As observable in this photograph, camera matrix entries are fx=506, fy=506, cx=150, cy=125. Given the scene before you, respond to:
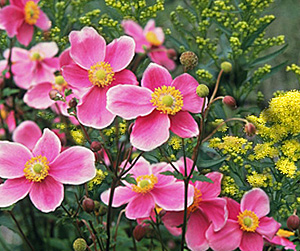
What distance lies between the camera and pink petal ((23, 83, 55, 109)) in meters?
0.79

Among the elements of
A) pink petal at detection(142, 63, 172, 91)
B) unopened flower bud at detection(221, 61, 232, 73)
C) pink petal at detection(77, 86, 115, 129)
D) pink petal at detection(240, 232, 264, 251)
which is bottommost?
pink petal at detection(240, 232, 264, 251)

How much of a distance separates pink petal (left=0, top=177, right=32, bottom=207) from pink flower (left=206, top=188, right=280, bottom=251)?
0.24m

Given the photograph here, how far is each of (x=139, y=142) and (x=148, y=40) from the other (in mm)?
301

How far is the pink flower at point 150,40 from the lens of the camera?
784mm

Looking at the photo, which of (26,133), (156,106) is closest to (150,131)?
(156,106)

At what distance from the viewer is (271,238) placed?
67 centimetres

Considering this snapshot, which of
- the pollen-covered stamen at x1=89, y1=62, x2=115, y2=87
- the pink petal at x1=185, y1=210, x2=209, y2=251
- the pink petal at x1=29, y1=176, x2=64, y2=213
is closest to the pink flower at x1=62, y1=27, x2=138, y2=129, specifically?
the pollen-covered stamen at x1=89, y1=62, x2=115, y2=87

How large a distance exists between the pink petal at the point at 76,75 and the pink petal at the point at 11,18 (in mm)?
175

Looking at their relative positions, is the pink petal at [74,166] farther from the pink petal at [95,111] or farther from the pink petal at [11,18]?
the pink petal at [11,18]

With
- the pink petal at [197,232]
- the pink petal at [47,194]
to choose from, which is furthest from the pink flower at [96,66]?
the pink petal at [197,232]

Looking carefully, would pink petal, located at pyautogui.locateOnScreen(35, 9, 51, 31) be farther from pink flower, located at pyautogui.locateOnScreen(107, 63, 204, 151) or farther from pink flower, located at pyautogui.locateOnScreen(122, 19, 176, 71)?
pink flower, located at pyautogui.locateOnScreen(107, 63, 204, 151)

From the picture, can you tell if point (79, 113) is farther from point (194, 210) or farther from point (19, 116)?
point (19, 116)

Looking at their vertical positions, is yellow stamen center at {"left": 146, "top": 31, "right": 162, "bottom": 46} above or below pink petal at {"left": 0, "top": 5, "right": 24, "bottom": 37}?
below

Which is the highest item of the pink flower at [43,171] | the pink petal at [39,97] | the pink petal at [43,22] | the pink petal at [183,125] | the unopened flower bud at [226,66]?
the unopened flower bud at [226,66]
